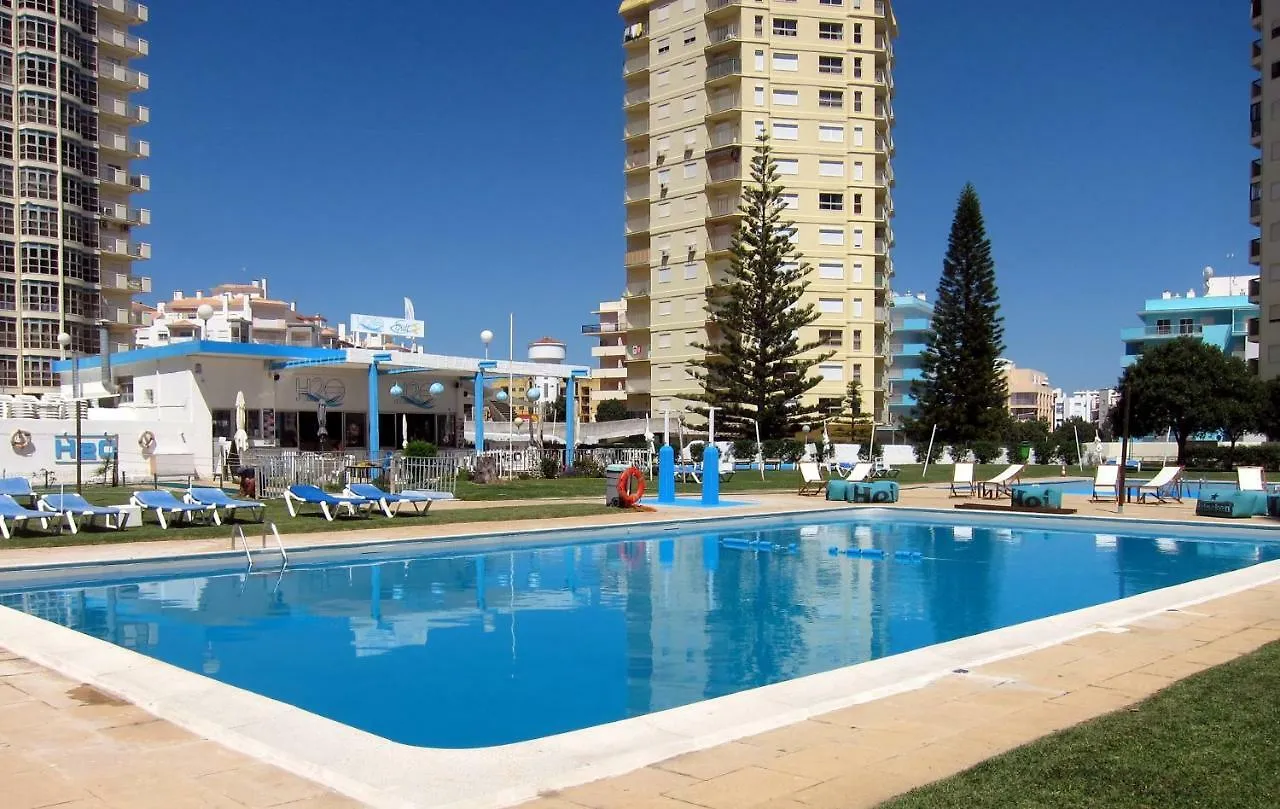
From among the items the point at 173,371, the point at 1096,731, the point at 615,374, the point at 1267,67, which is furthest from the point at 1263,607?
the point at 615,374

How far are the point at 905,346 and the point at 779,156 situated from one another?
3394 cm

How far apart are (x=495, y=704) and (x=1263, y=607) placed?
253 inches

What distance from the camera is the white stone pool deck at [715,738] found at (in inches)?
154

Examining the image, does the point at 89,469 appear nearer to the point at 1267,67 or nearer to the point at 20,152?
the point at 20,152

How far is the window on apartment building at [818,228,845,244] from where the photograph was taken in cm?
5084

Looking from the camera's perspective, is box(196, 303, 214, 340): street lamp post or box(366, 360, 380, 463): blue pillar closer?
box(366, 360, 380, 463): blue pillar

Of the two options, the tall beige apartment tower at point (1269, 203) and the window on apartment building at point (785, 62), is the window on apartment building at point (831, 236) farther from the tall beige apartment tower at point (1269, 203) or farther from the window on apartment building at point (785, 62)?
the tall beige apartment tower at point (1269, 203)

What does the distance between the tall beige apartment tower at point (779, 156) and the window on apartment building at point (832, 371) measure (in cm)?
7

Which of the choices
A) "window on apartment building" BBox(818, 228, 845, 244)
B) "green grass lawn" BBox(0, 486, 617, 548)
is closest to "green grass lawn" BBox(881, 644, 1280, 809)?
"green grass lawn" BBox(0, 486, 617, 548)

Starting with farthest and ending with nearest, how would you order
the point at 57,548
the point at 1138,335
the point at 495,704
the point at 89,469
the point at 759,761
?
the point at 1138,335, the point at 89,469, the point at 57,548, the point at 495,704, the point at 759,761

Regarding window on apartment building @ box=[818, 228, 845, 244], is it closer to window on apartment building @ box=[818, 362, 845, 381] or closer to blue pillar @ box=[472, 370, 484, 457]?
window on apartment building @ box=[818, 362, 845, 381]

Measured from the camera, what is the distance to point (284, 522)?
50.1 feet

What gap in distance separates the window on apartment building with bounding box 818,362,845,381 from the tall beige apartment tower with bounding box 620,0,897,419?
2.9 inches

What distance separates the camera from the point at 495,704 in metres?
6.62
